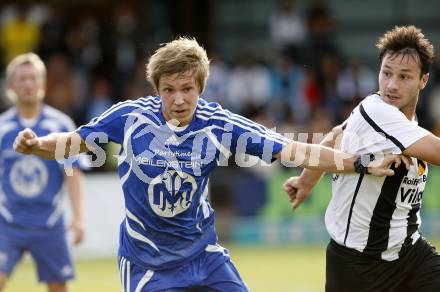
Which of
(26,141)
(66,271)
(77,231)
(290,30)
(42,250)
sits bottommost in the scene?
(66,271)

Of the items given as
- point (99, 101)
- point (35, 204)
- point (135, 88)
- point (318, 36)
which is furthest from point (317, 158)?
point (318, 36)

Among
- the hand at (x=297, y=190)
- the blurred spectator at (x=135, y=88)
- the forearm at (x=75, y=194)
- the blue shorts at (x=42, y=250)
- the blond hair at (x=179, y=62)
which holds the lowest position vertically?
the blue shorts at (x=42, y=250)

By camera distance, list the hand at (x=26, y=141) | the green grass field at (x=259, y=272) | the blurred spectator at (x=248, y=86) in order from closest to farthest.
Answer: the hand at (x=26, y=141)
the green grass field at (x=259, y=272)
the blurred spectator at (x=248, y=86)

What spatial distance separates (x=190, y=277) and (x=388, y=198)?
1.31 m

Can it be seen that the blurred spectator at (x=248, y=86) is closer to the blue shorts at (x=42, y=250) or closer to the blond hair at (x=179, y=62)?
the blue shorts at (x=42, y=250)

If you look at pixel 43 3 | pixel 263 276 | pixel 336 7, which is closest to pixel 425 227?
pixel 263 276

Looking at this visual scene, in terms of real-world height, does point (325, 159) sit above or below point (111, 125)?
below

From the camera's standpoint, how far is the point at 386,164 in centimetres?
554

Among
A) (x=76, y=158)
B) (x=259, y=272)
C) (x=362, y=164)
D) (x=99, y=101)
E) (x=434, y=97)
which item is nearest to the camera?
(x=362, y=164)

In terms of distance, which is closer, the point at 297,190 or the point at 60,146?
the point at 60,146

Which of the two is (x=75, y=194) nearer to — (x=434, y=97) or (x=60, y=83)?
(x=60, y=83)

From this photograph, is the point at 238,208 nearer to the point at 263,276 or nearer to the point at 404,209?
the point at 263,276

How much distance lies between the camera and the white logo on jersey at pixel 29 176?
27.5ft

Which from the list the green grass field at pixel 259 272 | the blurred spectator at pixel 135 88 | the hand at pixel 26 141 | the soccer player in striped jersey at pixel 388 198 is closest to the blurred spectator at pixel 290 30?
the blurred spectator at pixel 135 88
